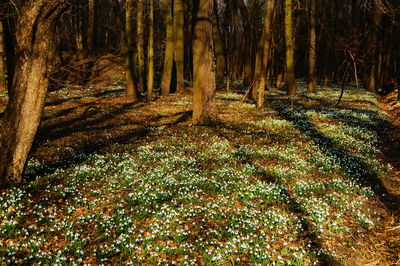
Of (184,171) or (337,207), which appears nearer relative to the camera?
(337,207)

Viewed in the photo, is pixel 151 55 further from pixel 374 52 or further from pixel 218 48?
pixel 374 52

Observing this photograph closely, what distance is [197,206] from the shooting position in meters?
7.91

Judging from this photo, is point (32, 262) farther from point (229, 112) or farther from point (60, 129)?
point (229, 112)

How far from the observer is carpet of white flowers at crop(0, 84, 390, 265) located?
6199 millimetres

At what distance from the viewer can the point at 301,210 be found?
809cm

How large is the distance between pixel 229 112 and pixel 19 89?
16.3m

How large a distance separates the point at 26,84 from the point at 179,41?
25380 millimetres

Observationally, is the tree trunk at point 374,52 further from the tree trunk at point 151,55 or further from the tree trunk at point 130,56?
the tree trunk at point 130,56

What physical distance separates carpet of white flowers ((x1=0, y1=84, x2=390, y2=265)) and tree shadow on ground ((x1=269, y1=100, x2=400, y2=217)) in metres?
0.09

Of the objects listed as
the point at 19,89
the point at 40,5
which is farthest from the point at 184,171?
the point at 40,5

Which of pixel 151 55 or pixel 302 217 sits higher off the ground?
pixel 151 55

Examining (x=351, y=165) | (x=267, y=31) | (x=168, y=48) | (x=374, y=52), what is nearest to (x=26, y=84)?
(x=351, y=165)

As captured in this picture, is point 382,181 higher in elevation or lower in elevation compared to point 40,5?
lower

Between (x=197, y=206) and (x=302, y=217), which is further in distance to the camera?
(x=197, y=206)
